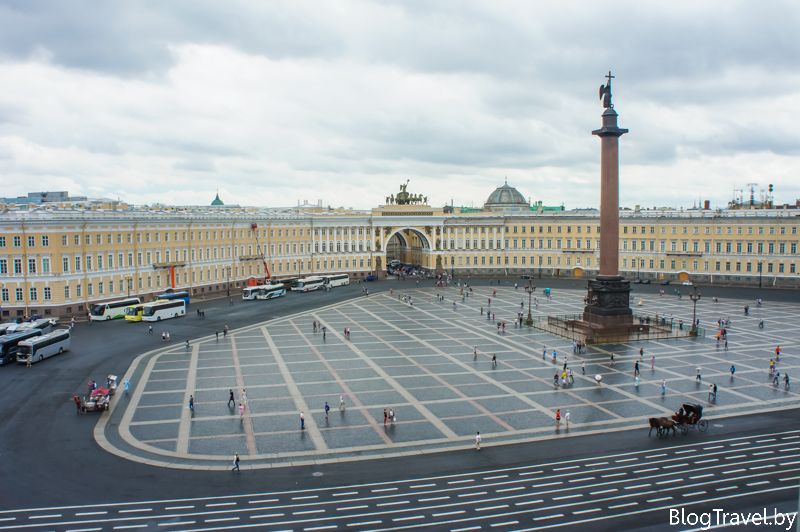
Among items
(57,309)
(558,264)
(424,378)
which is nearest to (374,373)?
(424,378)

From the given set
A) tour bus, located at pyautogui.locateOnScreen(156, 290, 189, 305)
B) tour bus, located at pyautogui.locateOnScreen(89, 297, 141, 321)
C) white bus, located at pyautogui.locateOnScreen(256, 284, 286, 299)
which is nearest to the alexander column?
white bus, located at pyautogui.locateOnScreen(256, 284, 286, 299)

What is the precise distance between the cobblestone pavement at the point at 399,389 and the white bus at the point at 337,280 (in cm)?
3712

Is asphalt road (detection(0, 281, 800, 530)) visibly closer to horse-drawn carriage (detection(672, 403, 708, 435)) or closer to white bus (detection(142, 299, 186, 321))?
horse-drawn carriage (detection(672, 403, 708, 435))

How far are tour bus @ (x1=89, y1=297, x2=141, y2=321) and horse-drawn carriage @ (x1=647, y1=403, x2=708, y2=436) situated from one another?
58570 mm

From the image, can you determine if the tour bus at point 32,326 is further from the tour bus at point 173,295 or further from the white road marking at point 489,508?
the white road marking at point 489,508

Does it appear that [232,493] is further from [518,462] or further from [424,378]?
[424,378]

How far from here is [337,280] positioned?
361 feet

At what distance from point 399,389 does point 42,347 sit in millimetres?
29849

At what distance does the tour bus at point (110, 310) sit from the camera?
2729 inches

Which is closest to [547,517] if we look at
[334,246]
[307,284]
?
[307,284]

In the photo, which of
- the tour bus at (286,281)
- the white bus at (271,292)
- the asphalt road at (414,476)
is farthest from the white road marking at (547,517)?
the tour bus at (286,281)

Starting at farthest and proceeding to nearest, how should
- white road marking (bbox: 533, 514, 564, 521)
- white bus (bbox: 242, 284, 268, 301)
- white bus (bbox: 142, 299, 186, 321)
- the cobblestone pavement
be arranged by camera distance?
1. white bus (bbox: 242, 284, 268, 301)
2. white bus (bbox: 142, 299, 186, 321)
3. the cobblestone pavement
4. white road marking (bbox: 533, 514, 564, 521)

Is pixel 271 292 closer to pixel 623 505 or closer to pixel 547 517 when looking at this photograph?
pixel 547 517

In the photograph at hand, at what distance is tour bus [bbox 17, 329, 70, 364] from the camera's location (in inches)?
1937
